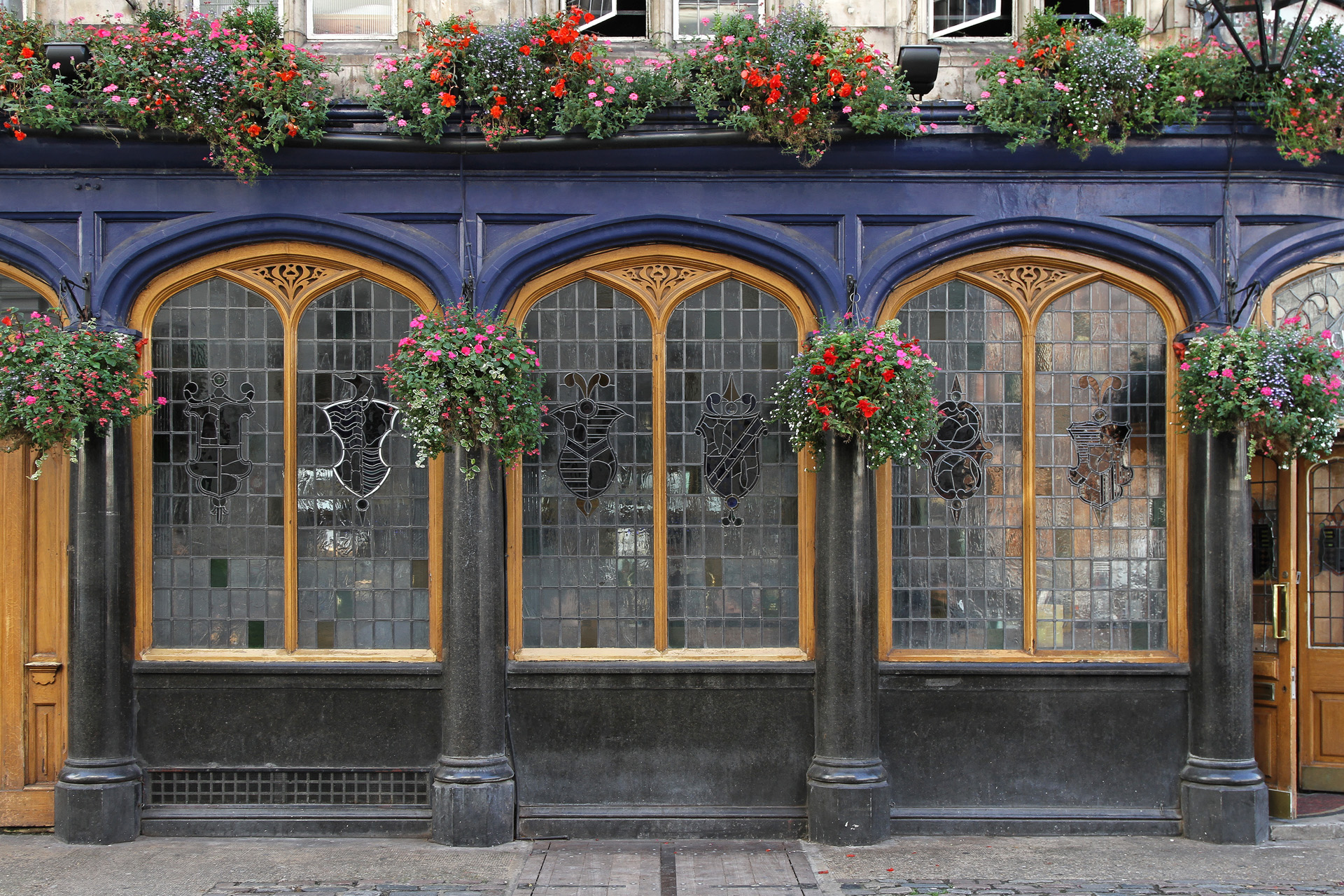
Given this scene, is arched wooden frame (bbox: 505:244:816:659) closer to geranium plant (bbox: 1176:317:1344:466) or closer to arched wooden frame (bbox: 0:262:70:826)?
geranium plant (bbox: 1176:317:1344:466)

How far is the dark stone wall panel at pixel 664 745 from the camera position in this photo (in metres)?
6.74

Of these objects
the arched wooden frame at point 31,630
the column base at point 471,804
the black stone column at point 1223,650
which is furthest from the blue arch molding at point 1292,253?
the arched wooden frame at point 31,630

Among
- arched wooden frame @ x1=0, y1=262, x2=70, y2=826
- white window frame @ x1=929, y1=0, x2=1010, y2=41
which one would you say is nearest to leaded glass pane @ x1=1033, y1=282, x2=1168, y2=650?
white window frame @ x1=929, y1=0, x2=1010, y2=41

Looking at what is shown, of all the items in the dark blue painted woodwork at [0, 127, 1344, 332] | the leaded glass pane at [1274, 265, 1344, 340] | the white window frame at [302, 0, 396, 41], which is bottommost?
the leaded glass pane at [1274, 265, 1344, 340]

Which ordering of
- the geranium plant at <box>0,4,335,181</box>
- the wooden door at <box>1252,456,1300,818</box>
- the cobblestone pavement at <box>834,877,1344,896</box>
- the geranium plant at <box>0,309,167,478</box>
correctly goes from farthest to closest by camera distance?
the wooden door at <box>1252,456,1300,818</box> < the geranium plant at <box>0,4,335,181</box> < the geranium plant at <box>0,309,167,478</box> < the cobblestone pavement at <box>834,877,1344,896</box>

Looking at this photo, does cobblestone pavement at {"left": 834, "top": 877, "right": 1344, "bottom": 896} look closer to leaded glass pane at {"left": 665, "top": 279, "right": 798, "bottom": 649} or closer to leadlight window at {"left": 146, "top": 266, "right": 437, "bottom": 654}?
leaded glass pane at {"left": 665, "top": 279, "right": 798, "bottom": 649}

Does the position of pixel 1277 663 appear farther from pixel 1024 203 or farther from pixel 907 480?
pixel 1024 203

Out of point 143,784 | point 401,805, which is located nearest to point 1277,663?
point 401,805

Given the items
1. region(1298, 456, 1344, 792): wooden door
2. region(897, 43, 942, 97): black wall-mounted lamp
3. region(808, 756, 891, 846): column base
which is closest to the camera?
region(897, 43, 942, 97): black wall-mounted lamp

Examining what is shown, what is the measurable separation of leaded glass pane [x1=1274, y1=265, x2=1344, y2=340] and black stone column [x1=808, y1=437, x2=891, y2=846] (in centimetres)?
296

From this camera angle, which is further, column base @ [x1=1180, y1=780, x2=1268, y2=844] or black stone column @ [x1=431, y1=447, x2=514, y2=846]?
black stone column @ [x1=431, y1=447, x2=514, y2=846]

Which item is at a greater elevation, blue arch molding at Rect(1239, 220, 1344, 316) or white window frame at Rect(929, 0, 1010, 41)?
white window frame at Rect(929, 0, 1010, 41)

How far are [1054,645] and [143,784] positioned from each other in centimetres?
595

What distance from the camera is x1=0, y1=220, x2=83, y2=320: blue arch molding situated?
262 inches
